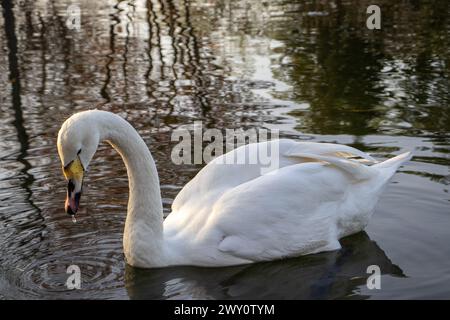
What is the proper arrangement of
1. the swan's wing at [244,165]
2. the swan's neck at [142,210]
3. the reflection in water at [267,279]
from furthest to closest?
the swan's wing at [244,165] → the swan's neck at [142,210] → the reflection in water at [267,279]

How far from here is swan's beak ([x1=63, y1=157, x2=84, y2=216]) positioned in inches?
211

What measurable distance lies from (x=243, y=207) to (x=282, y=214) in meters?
0.30

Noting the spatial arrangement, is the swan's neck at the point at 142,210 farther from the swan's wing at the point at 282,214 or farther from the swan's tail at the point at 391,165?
the swan's tail at the point at 391,165

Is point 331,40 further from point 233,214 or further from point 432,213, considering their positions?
point 233,214

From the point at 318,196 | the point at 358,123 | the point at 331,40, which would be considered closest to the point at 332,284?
the point at 318,196

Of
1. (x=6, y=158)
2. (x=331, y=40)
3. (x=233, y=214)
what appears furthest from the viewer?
(x=331, y=40)

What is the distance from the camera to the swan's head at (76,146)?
17.3 feet

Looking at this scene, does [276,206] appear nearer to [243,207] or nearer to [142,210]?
[243,207]

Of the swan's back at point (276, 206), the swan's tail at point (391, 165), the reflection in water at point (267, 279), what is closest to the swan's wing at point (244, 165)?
the swan's back at point (276, 206)

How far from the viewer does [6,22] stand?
682 inches

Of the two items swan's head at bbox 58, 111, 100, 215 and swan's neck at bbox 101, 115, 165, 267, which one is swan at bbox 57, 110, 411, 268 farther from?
swan's head at bbox 58, 111, 100, 215

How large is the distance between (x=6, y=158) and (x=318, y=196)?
4.01 metres

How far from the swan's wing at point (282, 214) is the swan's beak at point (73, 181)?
3.44 feet

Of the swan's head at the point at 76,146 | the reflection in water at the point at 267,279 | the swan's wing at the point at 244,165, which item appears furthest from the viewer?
the swan's wing at the point at 244,165
